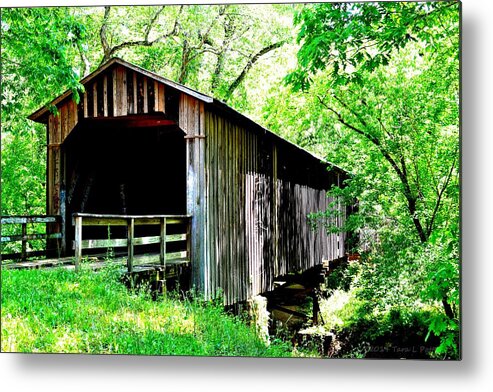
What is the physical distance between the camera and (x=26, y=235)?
285 inches

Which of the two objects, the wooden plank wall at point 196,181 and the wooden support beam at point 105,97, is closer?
the wooden plank wall at point 196,181

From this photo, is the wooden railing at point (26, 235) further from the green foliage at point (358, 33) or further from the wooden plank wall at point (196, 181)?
the green foliage at point (358, 33)

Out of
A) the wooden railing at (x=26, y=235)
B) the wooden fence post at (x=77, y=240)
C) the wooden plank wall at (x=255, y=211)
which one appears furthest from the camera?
the wooden plank wall at (x=255, y=211)

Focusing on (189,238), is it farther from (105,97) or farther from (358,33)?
(358,33)

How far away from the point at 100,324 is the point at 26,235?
76.6 inches

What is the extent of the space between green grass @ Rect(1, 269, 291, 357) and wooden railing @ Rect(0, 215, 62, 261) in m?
0.39

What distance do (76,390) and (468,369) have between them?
3756 mm

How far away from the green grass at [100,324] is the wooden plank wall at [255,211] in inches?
58.1

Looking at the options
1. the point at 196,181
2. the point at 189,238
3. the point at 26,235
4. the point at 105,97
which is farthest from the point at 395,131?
the point at 26,235

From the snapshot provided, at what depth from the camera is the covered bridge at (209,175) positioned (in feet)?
25.9

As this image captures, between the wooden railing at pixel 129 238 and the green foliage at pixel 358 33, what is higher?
the green foliage at pixel 358 33

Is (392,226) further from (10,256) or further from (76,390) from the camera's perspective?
(10,256)

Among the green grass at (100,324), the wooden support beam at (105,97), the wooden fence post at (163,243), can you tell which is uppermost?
the wooden support beam at (105,97)

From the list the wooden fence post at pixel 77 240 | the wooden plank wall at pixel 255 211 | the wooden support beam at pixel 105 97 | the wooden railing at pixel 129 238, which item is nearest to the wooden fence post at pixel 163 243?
the wooden railing at pixel 129 238
